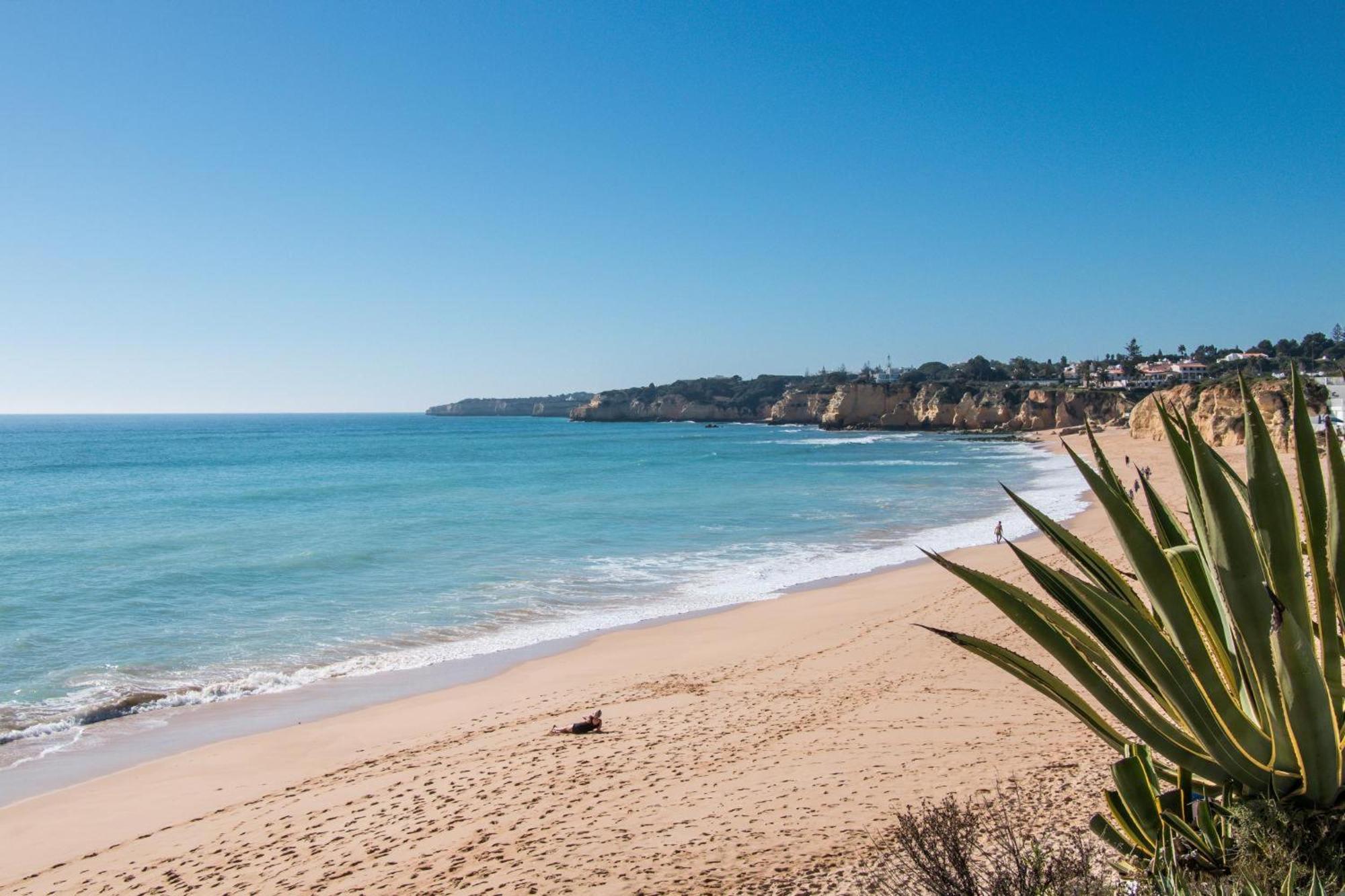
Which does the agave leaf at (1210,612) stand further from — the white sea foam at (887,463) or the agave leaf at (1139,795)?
the white sea foam at (887,463)

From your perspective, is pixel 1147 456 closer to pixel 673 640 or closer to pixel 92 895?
pixel 673 640

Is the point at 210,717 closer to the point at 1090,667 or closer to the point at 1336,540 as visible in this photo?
the point at 1090,667

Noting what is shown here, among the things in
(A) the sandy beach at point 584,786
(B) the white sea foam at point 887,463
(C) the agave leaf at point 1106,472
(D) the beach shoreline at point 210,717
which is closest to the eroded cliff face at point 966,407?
Result: (B) the white sea foam at point 887,463

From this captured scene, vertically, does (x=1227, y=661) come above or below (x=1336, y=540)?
below

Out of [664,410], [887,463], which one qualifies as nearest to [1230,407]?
[887,463]

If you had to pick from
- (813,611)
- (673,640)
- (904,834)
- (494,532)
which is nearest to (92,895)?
(904,834)

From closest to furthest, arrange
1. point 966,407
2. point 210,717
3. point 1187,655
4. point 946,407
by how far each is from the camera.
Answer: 1. point 1187,655
2. point 210,717
3. point 966,407
4. point 946,407

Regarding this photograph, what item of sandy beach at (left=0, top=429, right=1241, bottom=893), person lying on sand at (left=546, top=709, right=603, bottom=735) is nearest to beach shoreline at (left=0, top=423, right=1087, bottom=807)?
sandy beach at (left=0, top=429, right=1241, bottom=893)

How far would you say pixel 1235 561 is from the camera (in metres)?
2.20

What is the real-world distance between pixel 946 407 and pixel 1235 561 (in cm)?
10706

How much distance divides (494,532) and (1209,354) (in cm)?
17842

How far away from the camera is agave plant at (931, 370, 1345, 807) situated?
2.23 metres

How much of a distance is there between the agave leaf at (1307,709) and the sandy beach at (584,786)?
2674 millimetres

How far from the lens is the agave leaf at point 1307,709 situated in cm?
220
